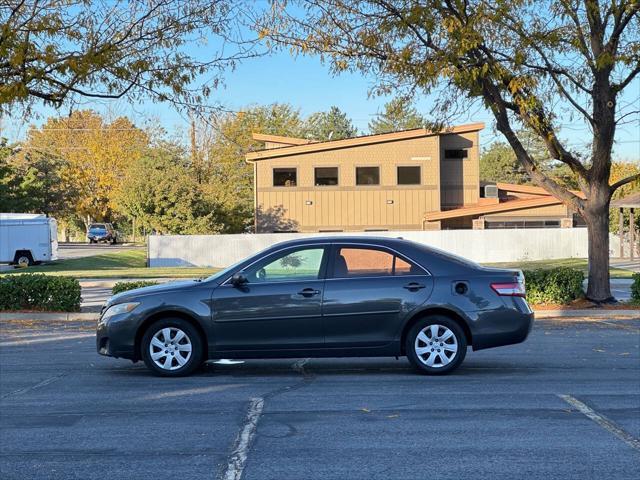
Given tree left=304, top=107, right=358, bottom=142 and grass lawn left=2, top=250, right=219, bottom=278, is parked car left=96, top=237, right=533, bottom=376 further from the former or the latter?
tree left=304, top=107, right=358, bottom=142

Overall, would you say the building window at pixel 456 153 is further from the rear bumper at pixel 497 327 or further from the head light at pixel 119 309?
the head light at pixel 119 309

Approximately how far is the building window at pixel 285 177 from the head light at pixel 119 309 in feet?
113

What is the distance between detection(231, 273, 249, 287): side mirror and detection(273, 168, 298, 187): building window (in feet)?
113

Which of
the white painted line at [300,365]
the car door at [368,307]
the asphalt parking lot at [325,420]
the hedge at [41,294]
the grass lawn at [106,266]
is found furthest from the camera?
the grass lawn at [106,266]

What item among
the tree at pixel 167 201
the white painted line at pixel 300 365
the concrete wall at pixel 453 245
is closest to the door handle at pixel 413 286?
the white painted line at pixel 300 365

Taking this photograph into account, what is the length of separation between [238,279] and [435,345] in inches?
91.6

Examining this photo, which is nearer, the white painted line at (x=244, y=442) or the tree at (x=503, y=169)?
the white painted line at (x=244, y=442)

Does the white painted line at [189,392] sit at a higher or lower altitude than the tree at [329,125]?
lower

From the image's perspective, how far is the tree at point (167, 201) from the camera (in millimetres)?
46188

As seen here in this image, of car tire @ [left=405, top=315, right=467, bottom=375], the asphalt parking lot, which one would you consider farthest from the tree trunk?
car tire @ [left=405, top=315, right=467, bottom=375]

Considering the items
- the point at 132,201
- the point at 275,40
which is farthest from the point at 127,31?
the point at 132,201

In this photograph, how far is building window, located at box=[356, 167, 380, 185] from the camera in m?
43.6

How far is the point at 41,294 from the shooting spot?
54.8ft

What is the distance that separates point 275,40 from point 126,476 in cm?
1152
